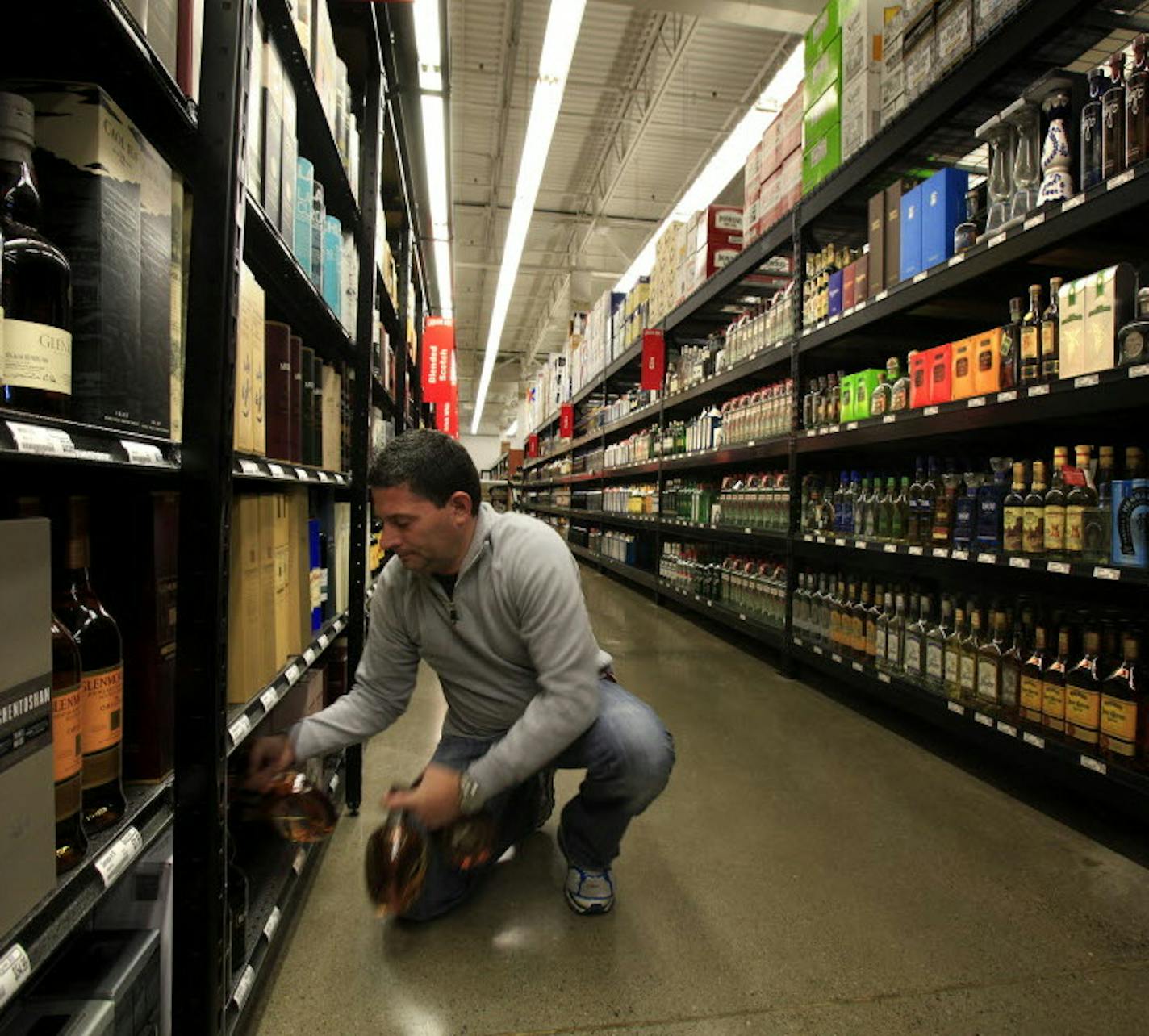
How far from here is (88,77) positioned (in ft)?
2.78

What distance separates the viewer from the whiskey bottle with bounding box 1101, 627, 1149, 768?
71.0 inches

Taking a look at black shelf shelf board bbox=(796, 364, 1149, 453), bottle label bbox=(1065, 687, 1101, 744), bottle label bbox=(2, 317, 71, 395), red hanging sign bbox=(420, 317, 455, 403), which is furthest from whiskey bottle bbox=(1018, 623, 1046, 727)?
red hanging sign bbox=(420, 317, 455, 403)

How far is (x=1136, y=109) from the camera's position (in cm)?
184

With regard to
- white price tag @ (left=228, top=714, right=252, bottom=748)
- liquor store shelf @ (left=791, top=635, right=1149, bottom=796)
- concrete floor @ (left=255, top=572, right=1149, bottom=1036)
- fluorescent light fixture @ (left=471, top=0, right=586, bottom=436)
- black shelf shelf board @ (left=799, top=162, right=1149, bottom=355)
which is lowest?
concrete floor @ (left=255, top=572, right=1149, bottom=1036)

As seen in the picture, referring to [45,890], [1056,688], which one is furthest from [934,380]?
[45,890]

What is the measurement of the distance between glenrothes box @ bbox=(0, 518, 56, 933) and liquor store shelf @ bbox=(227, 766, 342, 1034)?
0.60m

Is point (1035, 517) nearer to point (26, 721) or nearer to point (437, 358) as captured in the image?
point (26, 721)

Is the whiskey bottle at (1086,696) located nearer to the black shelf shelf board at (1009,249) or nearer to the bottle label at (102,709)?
the black shelf shelf board at (1009,249)

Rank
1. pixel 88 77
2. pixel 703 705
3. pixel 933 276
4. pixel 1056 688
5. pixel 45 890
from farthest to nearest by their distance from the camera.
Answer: pixel 703 705 < pixel 933 276 < pixel 1056 688 < pixel 88 77 < pixel 45 890

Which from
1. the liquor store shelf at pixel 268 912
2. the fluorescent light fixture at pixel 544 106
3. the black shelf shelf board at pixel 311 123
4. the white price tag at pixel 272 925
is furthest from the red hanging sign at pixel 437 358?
the white price tag at pixel 272 925

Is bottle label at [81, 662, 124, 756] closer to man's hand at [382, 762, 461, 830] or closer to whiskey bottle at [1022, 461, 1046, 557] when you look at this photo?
man's hand at [382, 762, 461, 830]

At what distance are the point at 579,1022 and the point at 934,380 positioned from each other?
8.28 feet

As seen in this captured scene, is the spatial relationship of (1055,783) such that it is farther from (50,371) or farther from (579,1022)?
(50,371)

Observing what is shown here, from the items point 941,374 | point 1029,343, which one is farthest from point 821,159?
point 1029,343
